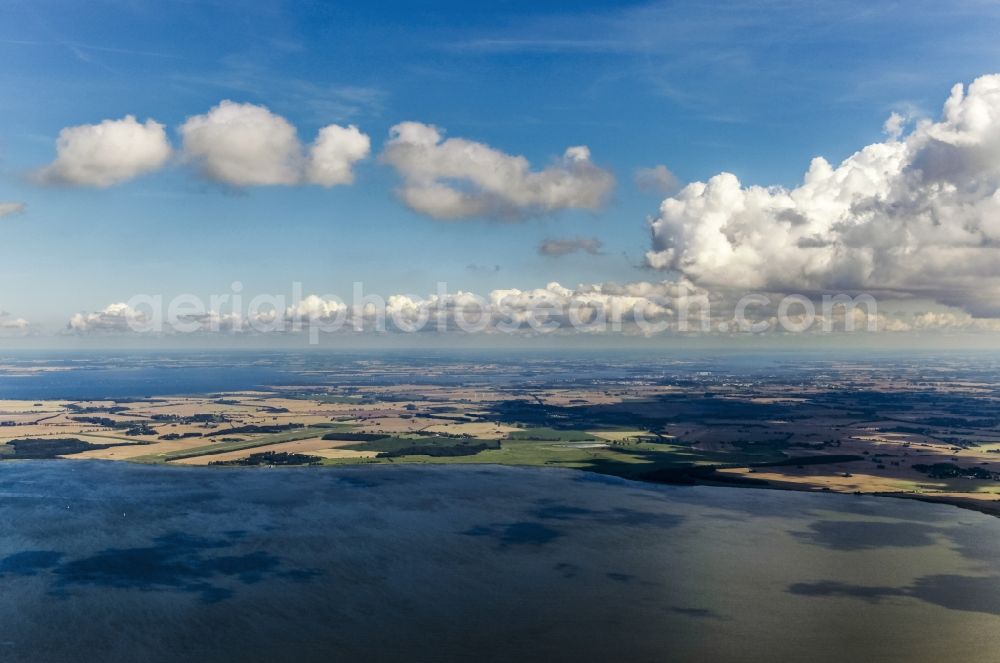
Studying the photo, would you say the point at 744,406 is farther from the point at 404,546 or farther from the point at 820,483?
the point at 404,546

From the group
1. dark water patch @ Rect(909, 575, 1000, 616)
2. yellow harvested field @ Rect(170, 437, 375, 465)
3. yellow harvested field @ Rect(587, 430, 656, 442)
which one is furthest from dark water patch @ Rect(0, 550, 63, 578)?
yellow harvested field @ Rect(587, 430, 656, 442)

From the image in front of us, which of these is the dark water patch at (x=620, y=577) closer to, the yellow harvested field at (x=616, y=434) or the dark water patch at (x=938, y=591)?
the dark water patch at (x=938, y=591)

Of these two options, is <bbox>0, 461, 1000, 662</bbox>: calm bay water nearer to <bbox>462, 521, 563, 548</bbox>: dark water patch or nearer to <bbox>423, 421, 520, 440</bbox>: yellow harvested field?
<bbox>462, 521, 563, 548</bbox>: dark water patch

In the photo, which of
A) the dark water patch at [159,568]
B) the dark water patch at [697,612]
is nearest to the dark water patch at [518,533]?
the dark water patch at [159,568]

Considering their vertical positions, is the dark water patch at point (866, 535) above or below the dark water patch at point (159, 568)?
below

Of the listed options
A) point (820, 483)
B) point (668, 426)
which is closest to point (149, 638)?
point (820, 483)

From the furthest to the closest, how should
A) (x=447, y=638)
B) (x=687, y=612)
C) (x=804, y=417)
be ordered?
1. (x=804, y=417)
2. (x=687, y=612)
3. (x=447, y=638)

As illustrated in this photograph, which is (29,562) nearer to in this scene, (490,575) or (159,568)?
(159,568)

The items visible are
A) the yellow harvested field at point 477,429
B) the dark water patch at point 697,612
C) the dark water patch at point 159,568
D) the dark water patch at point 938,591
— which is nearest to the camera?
the dark water patch at point 697,612

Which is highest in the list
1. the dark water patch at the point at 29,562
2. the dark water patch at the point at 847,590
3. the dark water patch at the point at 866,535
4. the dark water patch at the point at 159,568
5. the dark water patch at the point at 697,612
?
the dark water patch at the point at 29,562
